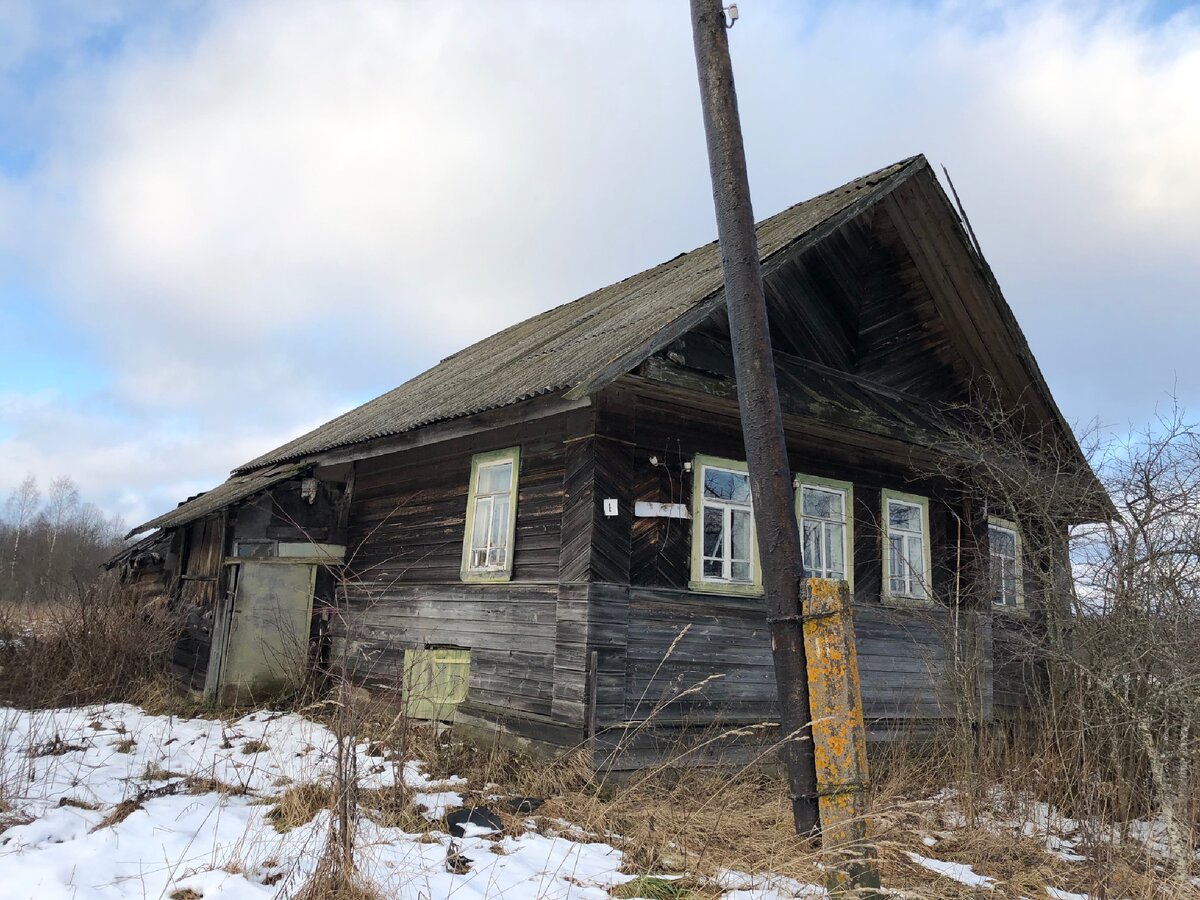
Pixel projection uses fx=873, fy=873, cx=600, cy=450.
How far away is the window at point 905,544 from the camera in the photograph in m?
9.70

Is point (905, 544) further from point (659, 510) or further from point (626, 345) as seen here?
point (626, 345)

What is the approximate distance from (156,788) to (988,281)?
9084 mm

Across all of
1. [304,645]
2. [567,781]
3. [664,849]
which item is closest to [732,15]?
[664,849]

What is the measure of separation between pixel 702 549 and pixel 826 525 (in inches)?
72.5

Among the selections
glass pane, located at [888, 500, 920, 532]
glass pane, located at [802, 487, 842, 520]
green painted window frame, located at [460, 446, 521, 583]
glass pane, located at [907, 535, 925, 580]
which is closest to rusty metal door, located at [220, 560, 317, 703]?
green painted window frame, located at [460, 446, 521, 583]

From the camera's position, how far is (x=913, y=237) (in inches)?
372

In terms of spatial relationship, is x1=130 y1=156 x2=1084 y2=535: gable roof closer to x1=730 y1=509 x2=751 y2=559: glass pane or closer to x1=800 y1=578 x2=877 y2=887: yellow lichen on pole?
x1=730 y1=509 x2=751 y2=559: glass pane

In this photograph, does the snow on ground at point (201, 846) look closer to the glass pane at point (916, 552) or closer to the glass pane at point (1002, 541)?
the glass pane at point (916, 552)

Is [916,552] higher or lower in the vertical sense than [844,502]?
lower

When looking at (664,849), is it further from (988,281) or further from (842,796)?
(988,281)

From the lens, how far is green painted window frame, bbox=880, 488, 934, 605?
9570 mm

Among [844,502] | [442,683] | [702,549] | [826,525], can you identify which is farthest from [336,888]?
[844,502]

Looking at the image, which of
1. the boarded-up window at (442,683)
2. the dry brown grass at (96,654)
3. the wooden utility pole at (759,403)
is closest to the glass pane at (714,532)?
the boarded-up window at (442,683)

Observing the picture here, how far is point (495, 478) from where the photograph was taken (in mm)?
8828
